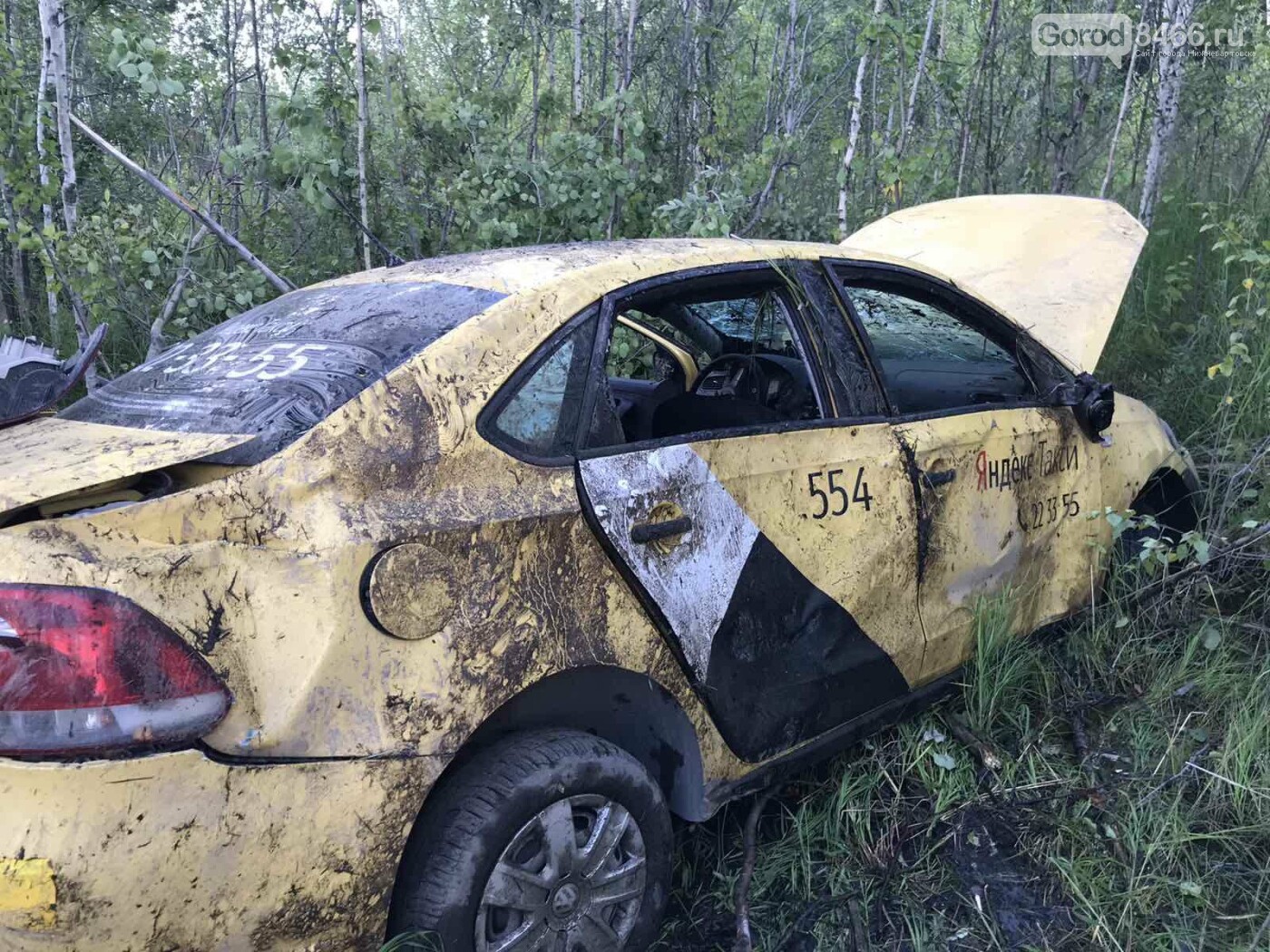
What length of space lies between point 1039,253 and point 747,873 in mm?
2872

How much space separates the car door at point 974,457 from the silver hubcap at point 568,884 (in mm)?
1177

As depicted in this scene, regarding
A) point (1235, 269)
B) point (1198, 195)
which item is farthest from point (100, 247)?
point (1198, 195)

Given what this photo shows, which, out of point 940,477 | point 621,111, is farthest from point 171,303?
point 940,477

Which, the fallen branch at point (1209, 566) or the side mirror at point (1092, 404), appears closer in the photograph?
the fallen branch at point (1209, 566)

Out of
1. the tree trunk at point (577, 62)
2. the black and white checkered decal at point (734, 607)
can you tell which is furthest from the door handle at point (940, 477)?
the tree trunk at point (577, 62)

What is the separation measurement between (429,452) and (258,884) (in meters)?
0.80

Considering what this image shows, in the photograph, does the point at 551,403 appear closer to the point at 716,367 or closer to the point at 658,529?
the point at 658,529

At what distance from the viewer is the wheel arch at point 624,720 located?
2.05m

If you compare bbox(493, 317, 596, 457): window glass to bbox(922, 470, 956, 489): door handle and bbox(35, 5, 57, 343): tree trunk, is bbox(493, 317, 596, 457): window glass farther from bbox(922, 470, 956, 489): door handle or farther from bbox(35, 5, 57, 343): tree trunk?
bbox(35, 5, 57, 343): tree trunk

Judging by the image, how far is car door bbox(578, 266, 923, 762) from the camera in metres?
2.18

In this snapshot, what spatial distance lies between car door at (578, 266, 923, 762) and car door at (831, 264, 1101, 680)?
0.14 meters

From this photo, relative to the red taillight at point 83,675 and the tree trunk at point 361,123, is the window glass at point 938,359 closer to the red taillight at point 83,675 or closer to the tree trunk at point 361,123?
the red taillight at point 83,675

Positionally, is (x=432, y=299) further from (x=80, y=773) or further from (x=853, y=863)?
(x=853, y=863)

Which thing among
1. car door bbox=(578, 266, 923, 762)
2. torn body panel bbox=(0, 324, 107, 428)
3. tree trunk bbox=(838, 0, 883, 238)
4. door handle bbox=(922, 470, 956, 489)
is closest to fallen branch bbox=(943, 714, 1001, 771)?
car door bbox=(578, 266, 923, 762)
